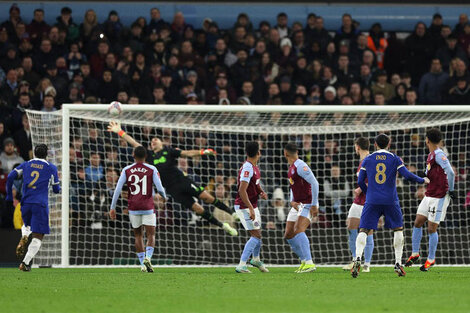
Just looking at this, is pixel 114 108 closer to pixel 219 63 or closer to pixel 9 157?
pixel 9 157

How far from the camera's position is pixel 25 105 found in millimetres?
16766

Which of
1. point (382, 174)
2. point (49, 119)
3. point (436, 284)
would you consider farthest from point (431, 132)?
point (49, 119)

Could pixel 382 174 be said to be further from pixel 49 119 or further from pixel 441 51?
pixel 441 51

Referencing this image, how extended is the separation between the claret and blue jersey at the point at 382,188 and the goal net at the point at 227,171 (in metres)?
3.93

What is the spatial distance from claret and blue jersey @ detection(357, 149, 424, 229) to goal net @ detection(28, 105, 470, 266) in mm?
3932

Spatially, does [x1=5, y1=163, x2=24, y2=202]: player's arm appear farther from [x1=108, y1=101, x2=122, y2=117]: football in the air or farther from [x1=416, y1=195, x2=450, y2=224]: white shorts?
[x1=416, y1=195, x2=450, y2=224]: white shorts

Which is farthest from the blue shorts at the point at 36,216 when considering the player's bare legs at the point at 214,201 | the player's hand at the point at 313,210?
the player's hand at the point at 313,210

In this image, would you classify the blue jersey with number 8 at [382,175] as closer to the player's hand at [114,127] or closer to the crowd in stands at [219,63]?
the player's hand at [114,127]

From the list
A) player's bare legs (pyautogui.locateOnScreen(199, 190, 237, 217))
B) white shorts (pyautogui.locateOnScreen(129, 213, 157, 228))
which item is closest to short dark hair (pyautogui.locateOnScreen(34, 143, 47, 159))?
white shorts (pyautogui.locateOnScreen(129, 213, 157, 228))

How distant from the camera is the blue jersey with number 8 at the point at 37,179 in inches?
513

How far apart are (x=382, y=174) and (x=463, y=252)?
16.6 ft

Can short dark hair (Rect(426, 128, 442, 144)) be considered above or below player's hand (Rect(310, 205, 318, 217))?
above

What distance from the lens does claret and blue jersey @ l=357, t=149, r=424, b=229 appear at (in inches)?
438

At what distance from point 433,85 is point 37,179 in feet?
30.5
